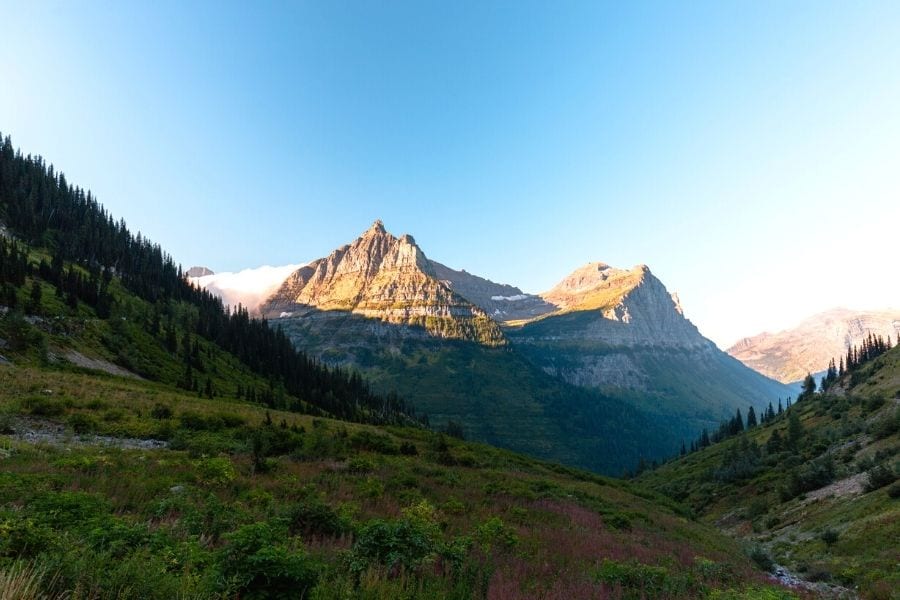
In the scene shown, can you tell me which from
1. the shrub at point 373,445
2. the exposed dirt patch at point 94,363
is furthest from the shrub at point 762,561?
the exposed dirt patch at point 94,363

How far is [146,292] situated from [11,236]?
41.1 m

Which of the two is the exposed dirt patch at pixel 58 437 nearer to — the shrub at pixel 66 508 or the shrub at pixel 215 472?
the shrub at pixel 215 472

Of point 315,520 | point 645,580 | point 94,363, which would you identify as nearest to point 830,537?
point 645,580

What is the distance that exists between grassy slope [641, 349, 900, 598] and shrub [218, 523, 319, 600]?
19.0m

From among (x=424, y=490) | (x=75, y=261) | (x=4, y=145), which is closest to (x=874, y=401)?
(x=424, y=490)

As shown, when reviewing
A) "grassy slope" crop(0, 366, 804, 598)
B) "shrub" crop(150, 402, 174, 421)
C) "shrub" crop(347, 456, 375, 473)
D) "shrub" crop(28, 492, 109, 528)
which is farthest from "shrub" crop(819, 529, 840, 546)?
"shrub" crop(150, 402, 174, 421)

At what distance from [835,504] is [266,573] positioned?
4228cm

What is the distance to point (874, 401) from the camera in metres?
60.5

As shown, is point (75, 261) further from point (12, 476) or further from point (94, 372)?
point (12, 476)

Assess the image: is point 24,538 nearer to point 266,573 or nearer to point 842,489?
point 266,573

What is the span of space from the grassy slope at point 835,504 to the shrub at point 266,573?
1902 cm

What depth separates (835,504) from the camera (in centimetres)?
3195

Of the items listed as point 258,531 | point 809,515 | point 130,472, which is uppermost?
point 258,531

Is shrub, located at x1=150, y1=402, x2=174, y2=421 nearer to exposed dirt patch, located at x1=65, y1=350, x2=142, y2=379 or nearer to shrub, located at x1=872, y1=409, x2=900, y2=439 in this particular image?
exposed dirt patch, located at x1=65, y1=350, x2=142, y2=379
